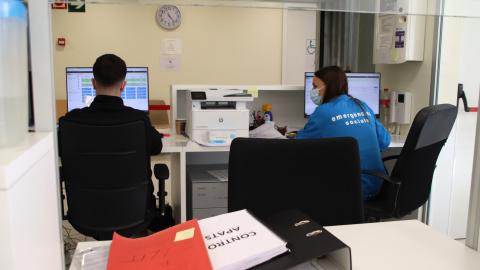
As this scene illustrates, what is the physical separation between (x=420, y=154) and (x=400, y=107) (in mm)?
1159

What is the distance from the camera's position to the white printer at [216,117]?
2.79 metres

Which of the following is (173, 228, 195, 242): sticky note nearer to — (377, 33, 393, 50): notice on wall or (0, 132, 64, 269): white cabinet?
(0, 132, 64, 269): white cabinet

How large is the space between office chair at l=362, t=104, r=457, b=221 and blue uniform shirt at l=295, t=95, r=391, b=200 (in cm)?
9

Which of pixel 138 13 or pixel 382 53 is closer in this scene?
pixel 382 53

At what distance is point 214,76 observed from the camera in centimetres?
516

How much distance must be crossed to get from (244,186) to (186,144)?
1.28 meters

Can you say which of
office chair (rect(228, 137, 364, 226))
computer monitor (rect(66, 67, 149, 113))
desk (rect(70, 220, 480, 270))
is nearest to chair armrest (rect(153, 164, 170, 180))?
office chair (rect(228, 137, 364, 226))

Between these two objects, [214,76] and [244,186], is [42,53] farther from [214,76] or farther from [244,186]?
[214,76]

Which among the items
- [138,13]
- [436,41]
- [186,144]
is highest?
[138,13]

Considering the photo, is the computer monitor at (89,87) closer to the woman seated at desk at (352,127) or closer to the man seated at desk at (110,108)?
the man seated at desk at (110,108)

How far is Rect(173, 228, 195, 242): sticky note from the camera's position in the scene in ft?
2.70

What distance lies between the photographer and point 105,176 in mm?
2041

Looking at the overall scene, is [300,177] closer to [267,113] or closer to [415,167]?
[415,167]

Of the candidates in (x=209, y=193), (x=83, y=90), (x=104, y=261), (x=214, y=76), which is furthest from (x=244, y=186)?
(x=214, y=76)
